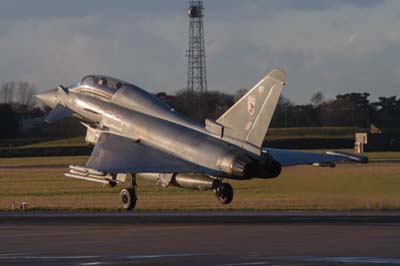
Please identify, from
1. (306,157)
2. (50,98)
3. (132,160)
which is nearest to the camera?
(306,157)

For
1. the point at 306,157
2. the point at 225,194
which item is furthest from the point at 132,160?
the point at 306,157

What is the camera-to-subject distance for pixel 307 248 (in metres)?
24.5

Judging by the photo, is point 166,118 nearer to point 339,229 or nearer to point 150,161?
point 150,161

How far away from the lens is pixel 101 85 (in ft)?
144

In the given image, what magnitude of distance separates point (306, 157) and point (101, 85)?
9.28 m

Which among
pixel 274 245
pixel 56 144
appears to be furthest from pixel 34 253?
pixel 56 144

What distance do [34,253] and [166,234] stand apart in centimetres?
563

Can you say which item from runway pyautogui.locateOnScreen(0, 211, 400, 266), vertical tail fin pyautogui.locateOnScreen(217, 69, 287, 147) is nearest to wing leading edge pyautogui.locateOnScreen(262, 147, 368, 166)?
runway pyautogui.locateOnScreen(0, 211, 400, 266)

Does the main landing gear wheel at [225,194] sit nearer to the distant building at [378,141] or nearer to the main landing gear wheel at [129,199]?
the main landing gear wheel at [129,199]

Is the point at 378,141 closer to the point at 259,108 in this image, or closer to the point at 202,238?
the point at 259,108

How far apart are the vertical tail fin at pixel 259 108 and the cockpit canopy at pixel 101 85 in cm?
832

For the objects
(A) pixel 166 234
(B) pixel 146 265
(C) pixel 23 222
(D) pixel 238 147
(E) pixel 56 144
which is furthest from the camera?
(E) pixel 56 144

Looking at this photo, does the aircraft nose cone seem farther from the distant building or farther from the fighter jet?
the distant building

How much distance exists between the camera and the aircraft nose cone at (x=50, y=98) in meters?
45.8
